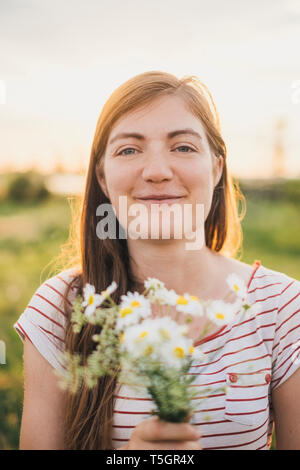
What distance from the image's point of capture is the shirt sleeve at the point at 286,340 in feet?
4.97

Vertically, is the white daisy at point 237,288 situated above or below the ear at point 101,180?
below

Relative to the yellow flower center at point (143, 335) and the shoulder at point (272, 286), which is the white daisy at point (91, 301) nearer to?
the yellow flower center at point (143, 335)

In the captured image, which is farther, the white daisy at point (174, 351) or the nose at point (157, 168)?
the nose at point (157, 168)

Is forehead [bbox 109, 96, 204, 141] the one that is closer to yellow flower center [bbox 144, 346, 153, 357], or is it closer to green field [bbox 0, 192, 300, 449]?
yellow flower center [bbox 144, 346, 153, 357]

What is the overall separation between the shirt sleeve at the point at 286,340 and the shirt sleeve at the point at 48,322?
2.39 ft

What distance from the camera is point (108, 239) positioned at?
1774mm

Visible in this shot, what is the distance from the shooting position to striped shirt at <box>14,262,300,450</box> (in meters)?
1.42

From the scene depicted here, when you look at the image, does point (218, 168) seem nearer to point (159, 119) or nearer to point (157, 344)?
point (159, 119)

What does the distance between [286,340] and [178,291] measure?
0.43 m

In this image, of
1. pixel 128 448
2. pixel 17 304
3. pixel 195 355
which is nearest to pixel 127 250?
pixel 128 448

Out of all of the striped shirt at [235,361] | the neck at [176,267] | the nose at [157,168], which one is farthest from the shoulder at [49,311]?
the nose at [157,168]

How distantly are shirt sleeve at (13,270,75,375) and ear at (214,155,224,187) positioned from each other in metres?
0.70

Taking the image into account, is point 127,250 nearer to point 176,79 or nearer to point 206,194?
point 206,194

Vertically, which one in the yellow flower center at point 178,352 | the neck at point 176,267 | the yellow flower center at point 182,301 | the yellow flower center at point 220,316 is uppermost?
the neck at point 176,267
